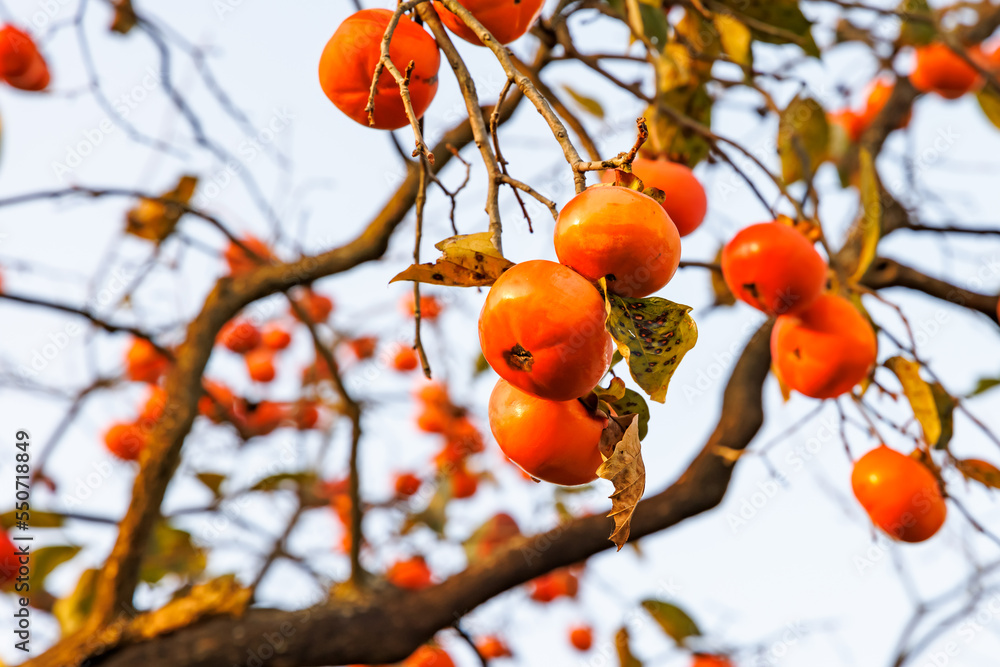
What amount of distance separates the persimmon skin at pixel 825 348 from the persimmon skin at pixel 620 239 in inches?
29.4

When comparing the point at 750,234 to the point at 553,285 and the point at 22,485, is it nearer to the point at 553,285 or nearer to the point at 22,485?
the point at 553,285

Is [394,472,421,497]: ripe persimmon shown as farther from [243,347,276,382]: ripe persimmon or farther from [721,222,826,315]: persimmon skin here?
[721,222,826,315]: persimmon skin

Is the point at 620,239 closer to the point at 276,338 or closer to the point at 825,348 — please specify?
the point at 825,348

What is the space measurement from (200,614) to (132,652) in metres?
0.16

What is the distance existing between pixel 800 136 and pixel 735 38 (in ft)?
1.07

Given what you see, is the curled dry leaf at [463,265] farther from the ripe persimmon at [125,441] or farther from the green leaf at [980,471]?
the ripe persimmon at [125,441]

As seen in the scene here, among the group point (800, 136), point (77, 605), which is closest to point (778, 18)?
point (800, 136)

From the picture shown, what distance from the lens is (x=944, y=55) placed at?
2.54m

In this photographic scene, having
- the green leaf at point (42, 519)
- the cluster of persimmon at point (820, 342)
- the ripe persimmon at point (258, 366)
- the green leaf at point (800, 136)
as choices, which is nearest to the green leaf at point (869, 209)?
the green leaf at point (800, 136)

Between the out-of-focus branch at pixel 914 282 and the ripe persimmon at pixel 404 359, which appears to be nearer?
the out-of-focus branch at pixel 914 282

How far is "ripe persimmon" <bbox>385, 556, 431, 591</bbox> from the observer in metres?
3.01

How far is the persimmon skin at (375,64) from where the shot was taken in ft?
2.94

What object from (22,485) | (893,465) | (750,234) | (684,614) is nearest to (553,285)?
(750,234)

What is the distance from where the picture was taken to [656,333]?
2.08 ft
